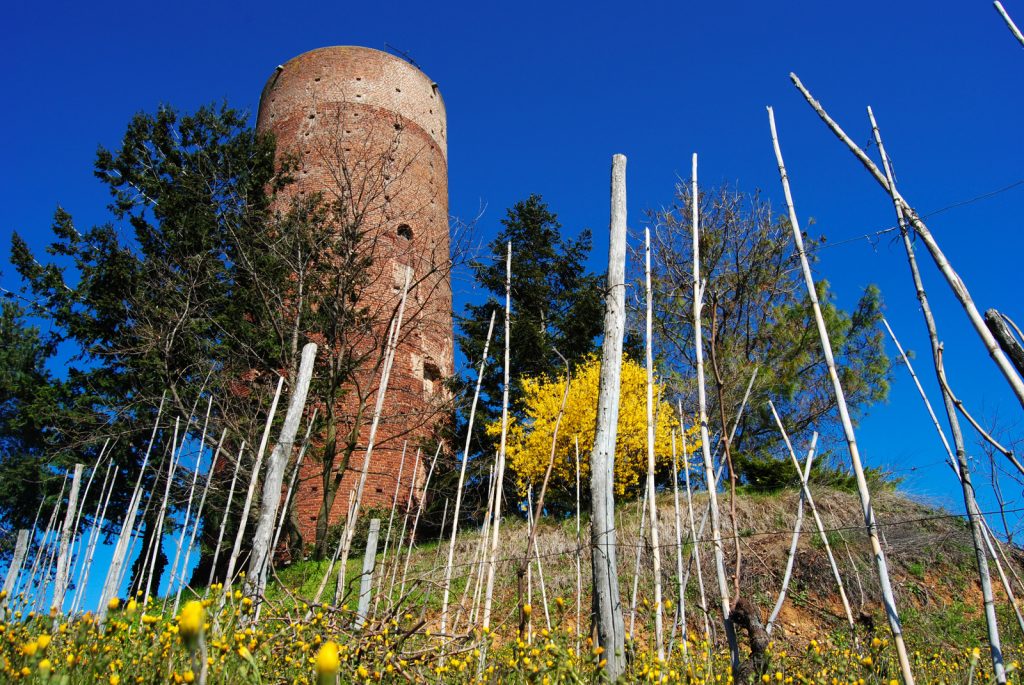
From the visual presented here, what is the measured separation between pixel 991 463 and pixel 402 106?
13.6 m

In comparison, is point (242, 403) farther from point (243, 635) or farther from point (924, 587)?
point (924, 587)

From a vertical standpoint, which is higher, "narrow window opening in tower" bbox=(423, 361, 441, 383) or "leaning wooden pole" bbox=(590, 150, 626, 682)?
"narrow window opening in tower" bbox=(423, 361, 441, 383)

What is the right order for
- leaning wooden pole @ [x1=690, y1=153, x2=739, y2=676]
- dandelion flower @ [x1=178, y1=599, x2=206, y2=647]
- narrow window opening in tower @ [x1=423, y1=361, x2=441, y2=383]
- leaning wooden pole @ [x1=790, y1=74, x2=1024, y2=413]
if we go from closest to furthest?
dandelion flower @ [x1=178, y1=599, x2=206, y2=647] < leaning wooden pole @ [x1=790, y1=74, x2=1024, y2=413] < leaning wooden pole @ [x1=690, y1=153, x2=739, y2=676] < narrow window opening in tower @ [x1=423, y1=361, x2=441, y2=383]

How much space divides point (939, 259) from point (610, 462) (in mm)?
1422

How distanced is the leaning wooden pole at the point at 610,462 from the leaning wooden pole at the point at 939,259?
1.03 metres

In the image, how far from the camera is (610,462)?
9.18 feet

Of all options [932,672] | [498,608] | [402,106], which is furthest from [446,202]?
[932,672]

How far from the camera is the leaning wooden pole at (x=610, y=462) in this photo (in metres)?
2.40

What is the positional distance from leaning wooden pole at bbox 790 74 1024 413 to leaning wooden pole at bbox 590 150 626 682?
3.38 ft

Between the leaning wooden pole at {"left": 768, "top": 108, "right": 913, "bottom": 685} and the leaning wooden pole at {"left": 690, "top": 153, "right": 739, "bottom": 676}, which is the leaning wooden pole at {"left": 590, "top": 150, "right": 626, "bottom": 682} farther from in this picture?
the leaning wooden pole at {"left": 768, "top": 108, "right": 913, "bottom": 685}

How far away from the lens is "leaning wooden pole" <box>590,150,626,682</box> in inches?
94.3

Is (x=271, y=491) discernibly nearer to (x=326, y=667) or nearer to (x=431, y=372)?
(x=326, y=667)

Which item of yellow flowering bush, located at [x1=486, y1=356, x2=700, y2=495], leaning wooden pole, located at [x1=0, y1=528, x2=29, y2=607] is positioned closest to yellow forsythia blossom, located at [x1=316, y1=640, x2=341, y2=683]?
leaning wooden pole, located at [x1=0, y1=528, x2=29, y2=607]

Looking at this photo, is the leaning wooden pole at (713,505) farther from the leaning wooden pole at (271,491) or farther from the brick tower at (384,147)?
the brick tower at (384,147)
